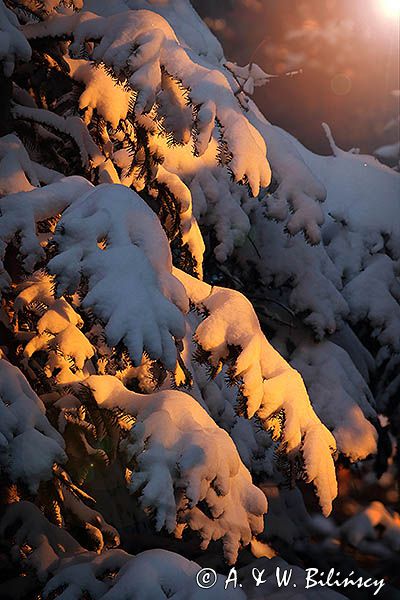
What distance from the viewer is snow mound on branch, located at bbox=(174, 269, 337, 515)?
2.34 metres

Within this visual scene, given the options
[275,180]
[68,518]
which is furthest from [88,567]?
[275,180]

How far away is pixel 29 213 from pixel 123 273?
1.51ft

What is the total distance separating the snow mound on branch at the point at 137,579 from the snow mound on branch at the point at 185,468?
0.16 m

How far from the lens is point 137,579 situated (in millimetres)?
Result: 2266

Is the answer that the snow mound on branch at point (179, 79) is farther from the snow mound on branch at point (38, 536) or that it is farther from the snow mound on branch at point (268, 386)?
the snow mound on branch at point (38, 536)

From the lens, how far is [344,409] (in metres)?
5.57

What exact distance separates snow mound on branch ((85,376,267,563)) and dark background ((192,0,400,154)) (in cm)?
937

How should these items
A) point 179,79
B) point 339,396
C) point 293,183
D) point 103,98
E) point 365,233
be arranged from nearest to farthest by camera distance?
point 179,79 → point 103,98 → point 293,183 → point 339,396 → point 365,233

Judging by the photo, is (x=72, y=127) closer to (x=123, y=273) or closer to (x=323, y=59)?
(x=123, y=273)

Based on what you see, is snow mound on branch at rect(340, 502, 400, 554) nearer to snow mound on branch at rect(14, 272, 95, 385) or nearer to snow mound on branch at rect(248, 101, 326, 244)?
snow mound on branch at rect(248, 101, 326, 244)

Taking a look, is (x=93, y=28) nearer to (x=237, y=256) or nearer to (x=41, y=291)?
(x=41, y=291)

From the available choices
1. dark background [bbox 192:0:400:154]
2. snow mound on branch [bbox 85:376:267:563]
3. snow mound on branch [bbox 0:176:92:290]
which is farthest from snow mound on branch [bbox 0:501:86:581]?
dark background [bbox 192:0:400:154]

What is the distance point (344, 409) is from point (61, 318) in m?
Result: 3.47

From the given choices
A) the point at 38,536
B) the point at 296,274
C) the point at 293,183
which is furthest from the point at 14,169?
the point at 296,274
